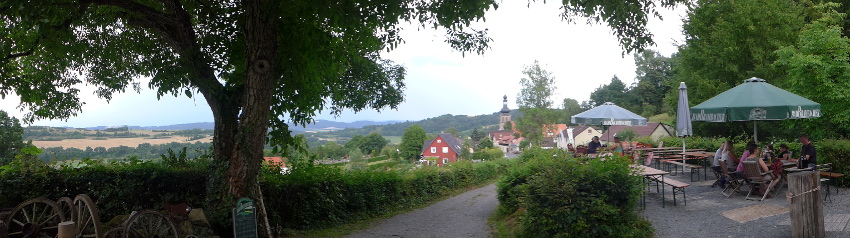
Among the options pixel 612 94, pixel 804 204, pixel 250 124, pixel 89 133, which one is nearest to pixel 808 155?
pixel 804 204

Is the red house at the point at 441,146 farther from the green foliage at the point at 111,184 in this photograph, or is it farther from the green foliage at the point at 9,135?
the green foliage at the point at 111,184

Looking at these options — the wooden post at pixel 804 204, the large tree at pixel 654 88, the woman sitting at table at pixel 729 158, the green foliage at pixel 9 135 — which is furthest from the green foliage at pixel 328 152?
the large tree at pixel 654 88

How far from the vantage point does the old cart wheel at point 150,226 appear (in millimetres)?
6416

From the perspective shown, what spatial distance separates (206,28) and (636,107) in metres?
57.6

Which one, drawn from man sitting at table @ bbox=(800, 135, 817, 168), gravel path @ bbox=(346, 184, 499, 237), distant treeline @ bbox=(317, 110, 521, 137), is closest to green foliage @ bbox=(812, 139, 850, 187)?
man sitting at table @ bbox=(800, 135, 817, 168)

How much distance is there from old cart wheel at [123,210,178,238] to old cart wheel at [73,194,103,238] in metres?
0.35

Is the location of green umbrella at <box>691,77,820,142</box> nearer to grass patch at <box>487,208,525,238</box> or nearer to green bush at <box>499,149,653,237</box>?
green bush at <box>499,149,653,237</box>

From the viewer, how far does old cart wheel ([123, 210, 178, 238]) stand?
6416 millimetres

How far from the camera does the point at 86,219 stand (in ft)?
22.1

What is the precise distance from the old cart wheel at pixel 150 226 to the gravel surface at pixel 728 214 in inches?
257

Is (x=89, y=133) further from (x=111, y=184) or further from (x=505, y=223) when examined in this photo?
(x=505, y=223)

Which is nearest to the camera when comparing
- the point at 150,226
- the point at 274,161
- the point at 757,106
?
the point at 150,226

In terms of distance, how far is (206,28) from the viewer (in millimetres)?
9883

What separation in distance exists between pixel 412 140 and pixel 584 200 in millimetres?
51279
